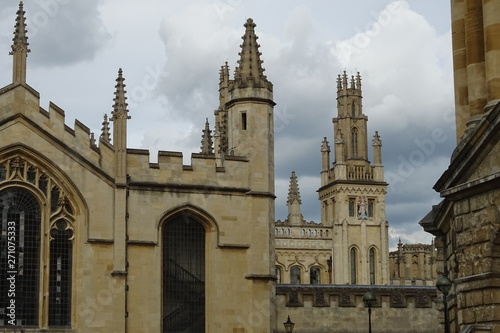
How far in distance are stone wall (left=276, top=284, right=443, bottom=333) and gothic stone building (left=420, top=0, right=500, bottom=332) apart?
43.7ft

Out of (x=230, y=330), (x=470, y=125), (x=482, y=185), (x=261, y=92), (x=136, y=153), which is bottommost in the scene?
(x=230, y=330)

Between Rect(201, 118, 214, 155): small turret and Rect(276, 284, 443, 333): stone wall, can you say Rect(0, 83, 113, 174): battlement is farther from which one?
Rect(201, 118, 214, 155): small turret

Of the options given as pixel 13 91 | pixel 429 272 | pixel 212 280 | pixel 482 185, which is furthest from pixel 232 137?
pixel 429 272

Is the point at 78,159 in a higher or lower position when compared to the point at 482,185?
higher

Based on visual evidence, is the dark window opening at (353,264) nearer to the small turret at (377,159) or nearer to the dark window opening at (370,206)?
the dark window opening at (370,206)

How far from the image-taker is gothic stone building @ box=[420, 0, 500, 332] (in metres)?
17.1

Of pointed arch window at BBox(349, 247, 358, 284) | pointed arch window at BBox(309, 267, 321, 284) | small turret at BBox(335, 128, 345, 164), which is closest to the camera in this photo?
pointed arch window at BBox(309, 267, 321, 284)

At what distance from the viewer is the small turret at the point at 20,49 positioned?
3256cm

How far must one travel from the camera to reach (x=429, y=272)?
99.6 m

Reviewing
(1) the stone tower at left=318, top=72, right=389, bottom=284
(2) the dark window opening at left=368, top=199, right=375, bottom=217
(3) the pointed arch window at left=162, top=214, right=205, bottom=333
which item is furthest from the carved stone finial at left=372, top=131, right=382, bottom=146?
(3) the pointed arch window at left=162, top=214, right=205, bottom=333

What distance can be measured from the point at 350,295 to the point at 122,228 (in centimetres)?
836

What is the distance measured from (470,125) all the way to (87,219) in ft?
51.5

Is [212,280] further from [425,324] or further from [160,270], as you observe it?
[425,324]

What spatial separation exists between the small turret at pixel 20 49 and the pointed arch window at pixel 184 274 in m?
6.81
